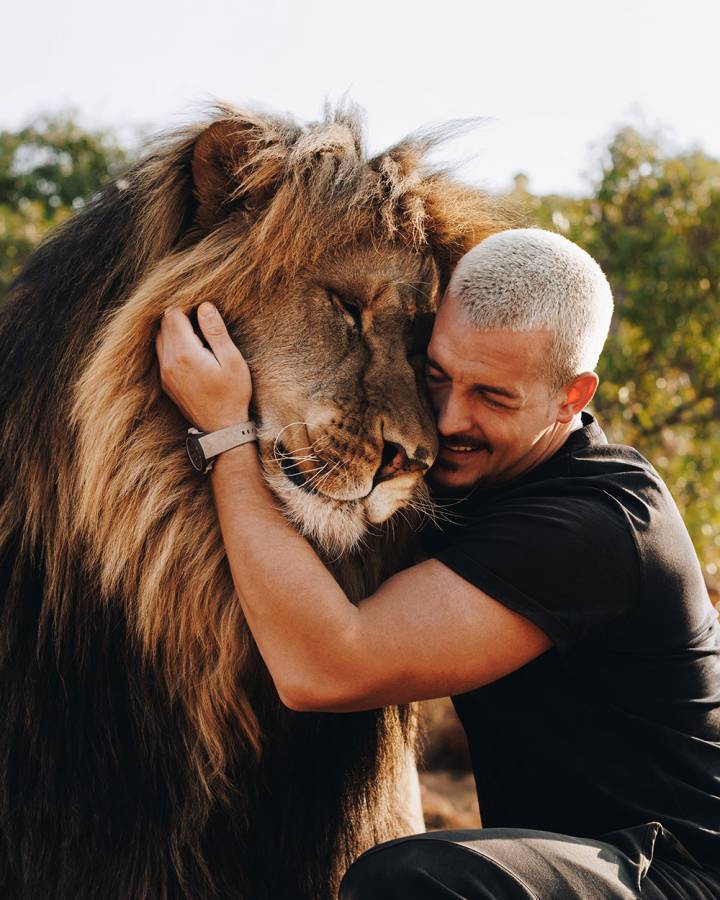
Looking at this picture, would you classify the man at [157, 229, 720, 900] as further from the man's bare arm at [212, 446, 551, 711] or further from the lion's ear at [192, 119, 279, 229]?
the lion's ear at [192, 119, 279, 229]

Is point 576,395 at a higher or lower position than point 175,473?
lower

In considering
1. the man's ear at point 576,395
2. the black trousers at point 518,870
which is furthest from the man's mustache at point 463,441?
the black trousers at point 518,870

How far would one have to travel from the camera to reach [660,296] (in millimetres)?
6055

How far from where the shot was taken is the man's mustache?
239 cm

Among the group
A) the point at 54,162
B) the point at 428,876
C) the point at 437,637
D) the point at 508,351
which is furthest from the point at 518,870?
the point at 54,162

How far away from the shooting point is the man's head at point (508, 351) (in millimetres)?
2357

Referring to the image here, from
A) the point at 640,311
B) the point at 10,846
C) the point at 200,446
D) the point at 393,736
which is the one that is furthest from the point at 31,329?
the point at 640,311

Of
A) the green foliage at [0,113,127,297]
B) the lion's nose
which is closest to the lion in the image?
the lion's nose

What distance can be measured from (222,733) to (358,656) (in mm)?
507

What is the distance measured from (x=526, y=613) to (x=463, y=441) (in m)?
0.49

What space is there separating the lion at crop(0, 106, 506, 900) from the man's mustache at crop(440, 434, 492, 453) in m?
0.11

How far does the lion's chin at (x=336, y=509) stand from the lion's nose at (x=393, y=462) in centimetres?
1

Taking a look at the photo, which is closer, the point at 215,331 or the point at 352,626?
the point at 352,626

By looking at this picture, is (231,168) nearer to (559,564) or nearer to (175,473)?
(175,473)
